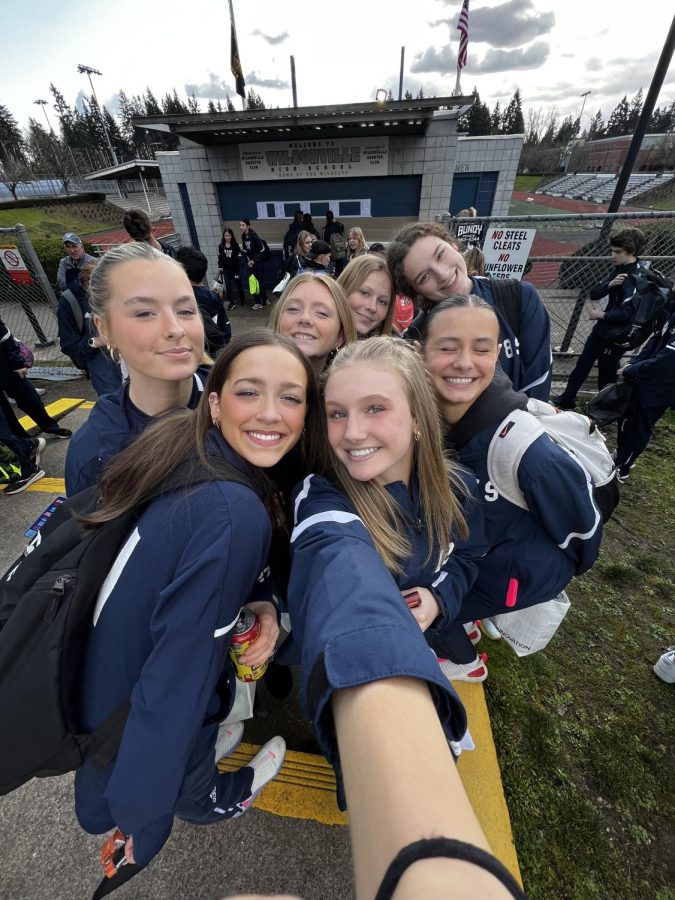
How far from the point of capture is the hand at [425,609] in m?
1.58

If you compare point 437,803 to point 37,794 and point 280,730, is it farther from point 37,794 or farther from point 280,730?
point 37,794

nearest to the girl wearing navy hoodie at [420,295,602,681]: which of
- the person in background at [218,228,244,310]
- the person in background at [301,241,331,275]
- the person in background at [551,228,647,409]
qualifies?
the person in background at [551,228,647,409]

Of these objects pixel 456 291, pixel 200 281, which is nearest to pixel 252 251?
pixel 200 281

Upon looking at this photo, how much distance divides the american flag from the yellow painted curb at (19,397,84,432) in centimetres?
1137

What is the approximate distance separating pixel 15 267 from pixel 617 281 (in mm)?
9057

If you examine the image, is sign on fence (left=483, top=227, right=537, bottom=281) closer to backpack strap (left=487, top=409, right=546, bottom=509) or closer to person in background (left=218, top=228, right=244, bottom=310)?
backpack strap (left=487, top=409, right=546, bottom=509)

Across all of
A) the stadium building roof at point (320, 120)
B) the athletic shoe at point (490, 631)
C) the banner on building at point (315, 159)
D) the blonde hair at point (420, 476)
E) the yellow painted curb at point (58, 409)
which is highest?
the stadium building roof at point (320, 120)

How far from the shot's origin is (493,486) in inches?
68.4

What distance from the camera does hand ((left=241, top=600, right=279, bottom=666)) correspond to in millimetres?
1497

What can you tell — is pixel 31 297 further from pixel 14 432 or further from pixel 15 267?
pixel 14 432

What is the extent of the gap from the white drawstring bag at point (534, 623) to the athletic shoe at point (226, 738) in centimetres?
150

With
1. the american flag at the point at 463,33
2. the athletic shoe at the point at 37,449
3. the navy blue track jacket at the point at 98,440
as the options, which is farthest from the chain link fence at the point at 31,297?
the american flag at the point at 463,33

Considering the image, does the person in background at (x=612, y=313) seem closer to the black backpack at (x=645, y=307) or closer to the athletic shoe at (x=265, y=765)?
the black backpack at (x=645, y=307)

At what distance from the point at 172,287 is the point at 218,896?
8.81 ft
